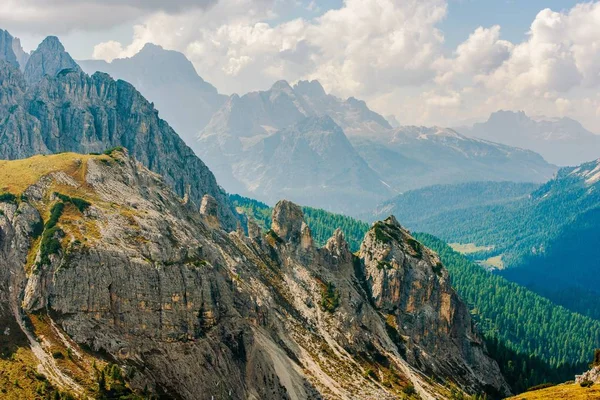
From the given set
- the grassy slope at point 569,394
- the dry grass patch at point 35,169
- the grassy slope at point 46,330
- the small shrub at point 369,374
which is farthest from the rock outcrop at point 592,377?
the dry grass patch at point 35,169

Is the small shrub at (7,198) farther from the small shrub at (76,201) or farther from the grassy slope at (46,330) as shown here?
the small shrub at (76,201)

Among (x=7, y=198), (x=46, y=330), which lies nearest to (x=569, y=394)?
(x=46, y=330)

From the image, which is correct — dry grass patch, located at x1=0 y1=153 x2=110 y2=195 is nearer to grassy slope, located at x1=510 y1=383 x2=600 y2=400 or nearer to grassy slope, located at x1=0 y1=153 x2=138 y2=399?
grassy slope, located at x1=0 y1=153 x2=138 y2=399

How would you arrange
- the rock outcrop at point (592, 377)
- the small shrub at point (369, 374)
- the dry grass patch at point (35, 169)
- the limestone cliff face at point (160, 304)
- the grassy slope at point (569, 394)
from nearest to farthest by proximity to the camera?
1. the grassy slope at point (569, 394)
2. the limestone cliff face at point (160, 304)
3. the rock outcrop at point (592, 377)
4. the dry grass patch at point (35, 169)
5. the small shrub at point (369, 374)

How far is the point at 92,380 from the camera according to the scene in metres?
120

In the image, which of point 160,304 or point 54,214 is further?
point 54,214

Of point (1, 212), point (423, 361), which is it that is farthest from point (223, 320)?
point (423, 361)

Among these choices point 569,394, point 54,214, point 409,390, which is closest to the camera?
point 569,394

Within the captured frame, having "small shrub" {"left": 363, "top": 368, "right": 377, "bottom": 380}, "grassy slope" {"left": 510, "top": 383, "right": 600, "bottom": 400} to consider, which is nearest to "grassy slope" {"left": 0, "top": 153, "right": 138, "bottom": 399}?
"small shrub" {"left": 363, "top": 368, "right": 377, "bottom": 380}

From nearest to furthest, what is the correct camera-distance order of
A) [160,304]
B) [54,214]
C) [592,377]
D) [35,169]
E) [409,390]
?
[592,377], [160,304], [54,214], [409,390], [35,169]

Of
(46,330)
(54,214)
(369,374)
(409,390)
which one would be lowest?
(46,330)

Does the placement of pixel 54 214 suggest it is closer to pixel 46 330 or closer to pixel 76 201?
pixel 76 201

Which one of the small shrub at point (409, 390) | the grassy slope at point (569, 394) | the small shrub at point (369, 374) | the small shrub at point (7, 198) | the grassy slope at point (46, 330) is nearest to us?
the grassy slope at point (46, 330)

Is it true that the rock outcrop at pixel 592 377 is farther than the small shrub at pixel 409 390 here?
No
